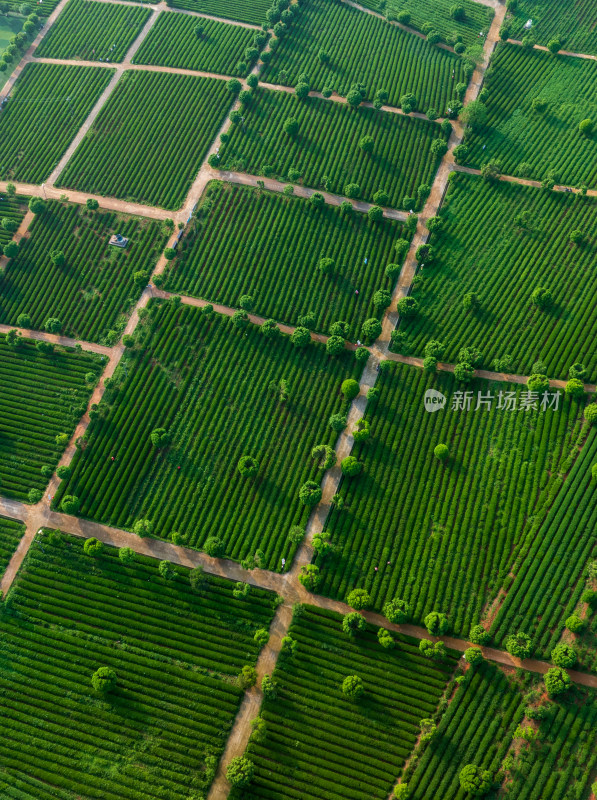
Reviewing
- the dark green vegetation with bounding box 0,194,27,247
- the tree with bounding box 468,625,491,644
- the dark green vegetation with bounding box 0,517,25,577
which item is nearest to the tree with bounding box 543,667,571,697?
the tree with bounding box 468,625,491,644

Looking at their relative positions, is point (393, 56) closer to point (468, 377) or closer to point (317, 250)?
point (317, 250)

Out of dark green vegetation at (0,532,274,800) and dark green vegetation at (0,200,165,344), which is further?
dark green vegetation at (0,200,165,344)

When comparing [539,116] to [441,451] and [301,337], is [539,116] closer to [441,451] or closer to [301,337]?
[301,337]

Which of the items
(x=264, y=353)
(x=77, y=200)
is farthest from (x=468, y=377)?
(x=77, y=200)

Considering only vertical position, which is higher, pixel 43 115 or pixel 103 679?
pixel 43 115

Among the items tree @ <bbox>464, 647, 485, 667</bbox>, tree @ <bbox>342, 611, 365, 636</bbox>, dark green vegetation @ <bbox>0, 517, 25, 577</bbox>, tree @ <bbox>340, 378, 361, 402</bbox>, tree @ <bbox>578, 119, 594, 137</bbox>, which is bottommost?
dark green vegetation @ <bbox>0, 517, 25, 577</bbox>

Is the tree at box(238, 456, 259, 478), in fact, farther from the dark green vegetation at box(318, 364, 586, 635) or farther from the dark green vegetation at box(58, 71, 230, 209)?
the dark green vegetation at box(58, 71, 230, 209)

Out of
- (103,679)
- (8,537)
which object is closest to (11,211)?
(8,537)
